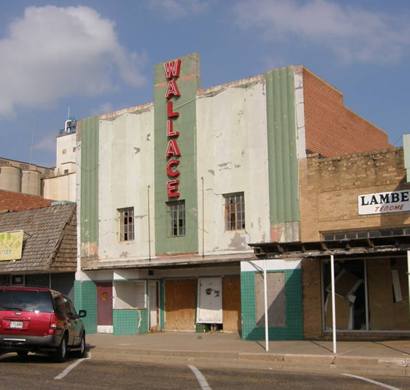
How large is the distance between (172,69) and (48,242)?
8.15 metres

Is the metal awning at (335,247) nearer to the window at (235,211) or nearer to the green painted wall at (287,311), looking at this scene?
the green painted wall at (287,311)

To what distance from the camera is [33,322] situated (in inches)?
599

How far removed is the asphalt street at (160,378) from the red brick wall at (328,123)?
364 inches

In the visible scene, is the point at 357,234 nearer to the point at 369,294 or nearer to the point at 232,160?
the point at 369,294

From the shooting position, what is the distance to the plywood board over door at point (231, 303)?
79.3 feet

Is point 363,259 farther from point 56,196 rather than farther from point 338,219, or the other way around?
point 56,196

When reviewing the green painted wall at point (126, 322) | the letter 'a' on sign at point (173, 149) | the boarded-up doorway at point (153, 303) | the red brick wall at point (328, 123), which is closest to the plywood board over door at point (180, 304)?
the boarded-up doorway at point (153, 303)

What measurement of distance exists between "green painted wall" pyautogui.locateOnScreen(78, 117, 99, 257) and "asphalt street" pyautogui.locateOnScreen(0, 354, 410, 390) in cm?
1106

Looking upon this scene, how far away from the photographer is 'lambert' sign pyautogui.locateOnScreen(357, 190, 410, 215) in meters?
19.1

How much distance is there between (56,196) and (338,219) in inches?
1625

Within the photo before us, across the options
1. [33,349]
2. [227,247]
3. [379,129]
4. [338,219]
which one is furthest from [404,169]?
[33,349]

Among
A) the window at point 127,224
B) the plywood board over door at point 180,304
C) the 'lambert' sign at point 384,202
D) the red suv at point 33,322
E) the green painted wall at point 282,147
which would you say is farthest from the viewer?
the plywood board over door at point 180,304

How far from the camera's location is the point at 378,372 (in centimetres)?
1373

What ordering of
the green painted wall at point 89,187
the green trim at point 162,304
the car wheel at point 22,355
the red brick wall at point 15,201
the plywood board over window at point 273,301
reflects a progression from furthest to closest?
the red brick wall at point 15,201, the green painted wall at point 89,187, the green trim at point 162,304, the plywood board over window at point 273,301, the car wheel at point 22,355
